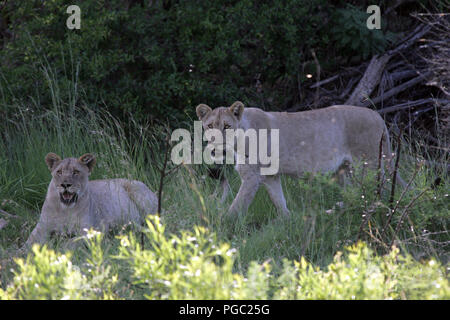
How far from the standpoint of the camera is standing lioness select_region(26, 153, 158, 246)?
20.0 ft

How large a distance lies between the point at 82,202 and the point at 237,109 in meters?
1.71

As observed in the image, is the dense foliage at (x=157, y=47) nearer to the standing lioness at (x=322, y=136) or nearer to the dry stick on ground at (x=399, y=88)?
the dry stick on ground at (x=399, y=88)

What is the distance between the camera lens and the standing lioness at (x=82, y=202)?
6102mm

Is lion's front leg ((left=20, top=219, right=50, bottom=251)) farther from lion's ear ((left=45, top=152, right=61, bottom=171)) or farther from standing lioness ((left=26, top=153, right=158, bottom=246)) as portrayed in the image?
lion's ear ((left=45, top=152, right=61, bottom=171))

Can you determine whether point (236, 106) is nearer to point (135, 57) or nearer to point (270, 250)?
point (270, 250)

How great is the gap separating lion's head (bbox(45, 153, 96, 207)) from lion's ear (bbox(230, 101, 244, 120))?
1410 mm

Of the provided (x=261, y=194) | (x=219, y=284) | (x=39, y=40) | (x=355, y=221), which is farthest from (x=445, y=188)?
(x=39, y=40)

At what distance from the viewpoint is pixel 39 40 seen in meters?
9.32

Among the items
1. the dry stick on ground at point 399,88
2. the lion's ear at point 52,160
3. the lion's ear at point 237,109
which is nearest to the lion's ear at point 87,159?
the lion's ear at point 52,160

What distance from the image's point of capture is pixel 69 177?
613 centimetres

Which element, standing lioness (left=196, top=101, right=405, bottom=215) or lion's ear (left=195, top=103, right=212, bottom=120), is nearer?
lion's ear (left=195, top=103, right=212, bottom=120)

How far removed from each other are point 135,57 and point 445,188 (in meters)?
5.10

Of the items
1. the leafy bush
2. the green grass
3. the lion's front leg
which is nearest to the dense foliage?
the green grass

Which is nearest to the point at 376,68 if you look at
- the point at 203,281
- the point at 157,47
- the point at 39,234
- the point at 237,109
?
the point at 157,47
